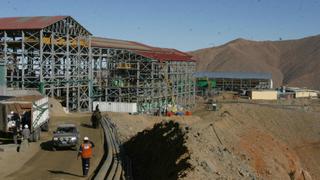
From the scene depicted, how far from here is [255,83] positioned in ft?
435

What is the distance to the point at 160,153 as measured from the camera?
2494 cm

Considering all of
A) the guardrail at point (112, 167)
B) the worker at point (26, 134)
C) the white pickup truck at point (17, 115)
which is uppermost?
the white pickup truck at point (17, 115)

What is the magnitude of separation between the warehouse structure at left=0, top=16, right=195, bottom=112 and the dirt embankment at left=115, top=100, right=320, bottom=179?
13.7m

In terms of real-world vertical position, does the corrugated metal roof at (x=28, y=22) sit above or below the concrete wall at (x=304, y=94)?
above

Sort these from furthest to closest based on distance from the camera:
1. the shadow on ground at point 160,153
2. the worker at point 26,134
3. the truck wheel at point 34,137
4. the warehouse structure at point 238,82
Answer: the warehouse structure at point 238,82
the truck wheel at point 34,137
the worker at point 26,134
the shadow on ground at point 160,153

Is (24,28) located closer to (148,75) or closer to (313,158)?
(148,75)

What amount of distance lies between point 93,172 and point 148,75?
56.2 metres

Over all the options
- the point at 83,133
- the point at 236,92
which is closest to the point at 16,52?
the point at 83,133

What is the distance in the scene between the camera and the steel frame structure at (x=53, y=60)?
206 ft

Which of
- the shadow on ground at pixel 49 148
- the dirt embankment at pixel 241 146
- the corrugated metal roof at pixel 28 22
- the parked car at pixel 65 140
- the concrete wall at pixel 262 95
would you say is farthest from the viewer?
the concrete wall at pixel 262 95

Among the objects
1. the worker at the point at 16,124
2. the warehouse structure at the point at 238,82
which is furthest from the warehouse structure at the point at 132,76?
the warehouse structure at the point at 238,82

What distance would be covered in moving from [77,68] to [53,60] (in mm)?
7194

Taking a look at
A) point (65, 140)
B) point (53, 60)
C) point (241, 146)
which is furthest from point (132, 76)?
point (65, 140)

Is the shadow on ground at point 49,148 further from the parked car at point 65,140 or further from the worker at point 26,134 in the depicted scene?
the worker at point 26,134
